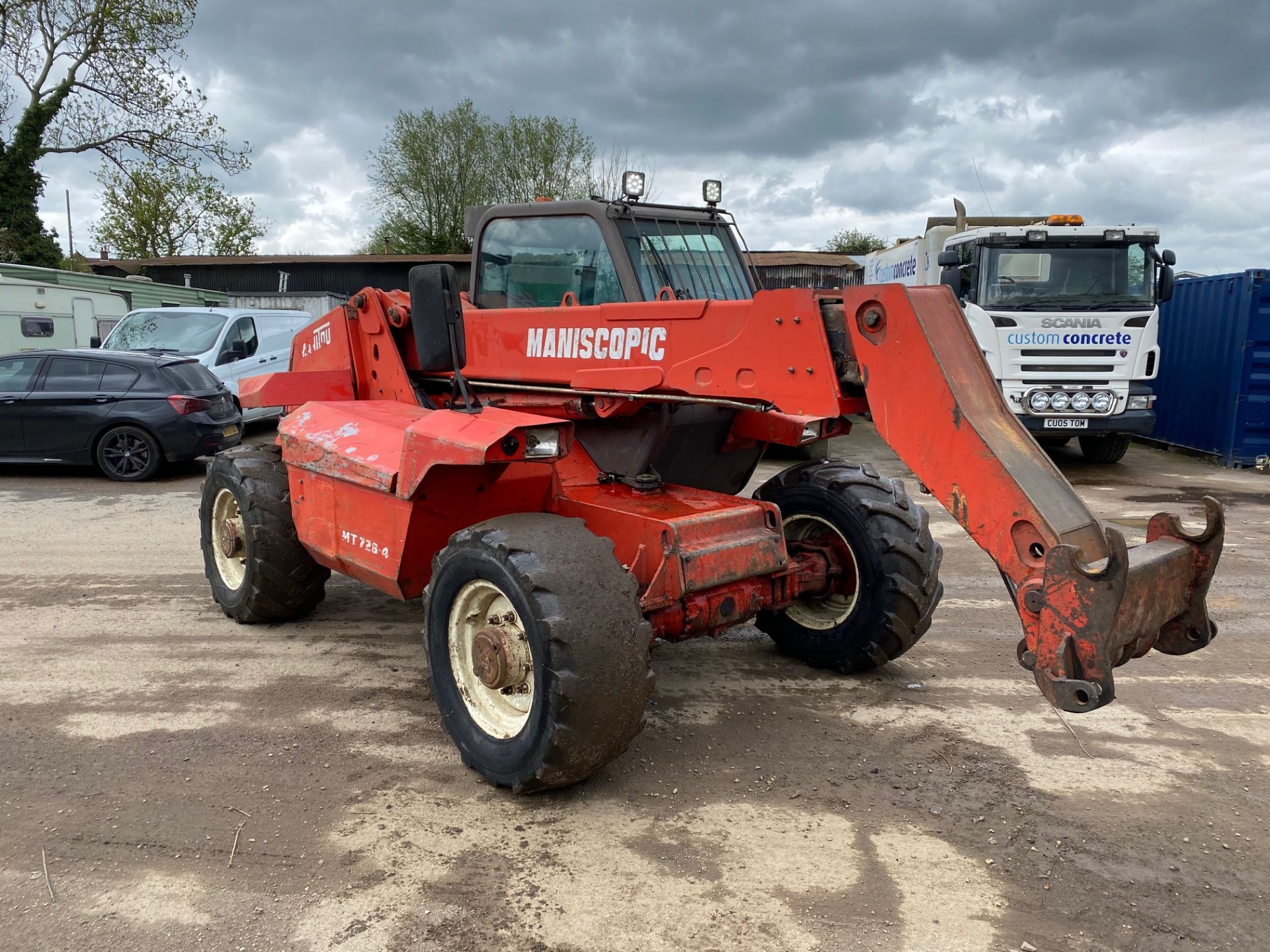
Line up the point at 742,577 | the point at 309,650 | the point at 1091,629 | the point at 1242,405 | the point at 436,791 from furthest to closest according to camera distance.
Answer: the point at 1242,405, the point at 309,650, the point at 742,577, the point at 436,791, the point at 1091,629

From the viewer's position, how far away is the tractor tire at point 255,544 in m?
5.43

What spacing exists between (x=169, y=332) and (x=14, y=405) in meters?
3.27

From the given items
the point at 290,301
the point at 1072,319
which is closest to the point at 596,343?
the point at 1072,319

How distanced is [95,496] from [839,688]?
8472 mm

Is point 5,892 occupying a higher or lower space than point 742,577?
lower

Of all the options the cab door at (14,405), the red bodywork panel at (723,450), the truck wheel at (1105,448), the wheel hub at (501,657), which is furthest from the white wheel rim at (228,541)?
the truck wheel at (1105,448)

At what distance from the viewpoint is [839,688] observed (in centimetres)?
495

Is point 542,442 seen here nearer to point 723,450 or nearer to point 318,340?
point 723,450

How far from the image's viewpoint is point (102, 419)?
11039 millimetres

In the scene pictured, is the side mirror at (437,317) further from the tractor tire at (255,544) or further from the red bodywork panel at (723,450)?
the tractor tire at (255,544)

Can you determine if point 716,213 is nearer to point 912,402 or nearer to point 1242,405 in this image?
point 912,402

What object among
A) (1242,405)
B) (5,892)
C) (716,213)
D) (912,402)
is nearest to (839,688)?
(912,402)

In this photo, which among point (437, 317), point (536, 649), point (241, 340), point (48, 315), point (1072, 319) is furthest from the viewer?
point (48, 315)

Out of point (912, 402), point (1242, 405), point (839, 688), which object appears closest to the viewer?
point (912, 402)
